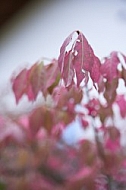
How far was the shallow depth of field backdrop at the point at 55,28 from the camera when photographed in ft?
6.93

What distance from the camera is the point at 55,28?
2.30 meters

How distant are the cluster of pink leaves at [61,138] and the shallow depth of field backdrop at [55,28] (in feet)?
2.84

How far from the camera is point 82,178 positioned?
3.35 ft

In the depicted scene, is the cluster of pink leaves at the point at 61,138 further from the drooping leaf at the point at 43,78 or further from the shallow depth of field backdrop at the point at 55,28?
the shallow depth of field backdrop at the point at 55,28

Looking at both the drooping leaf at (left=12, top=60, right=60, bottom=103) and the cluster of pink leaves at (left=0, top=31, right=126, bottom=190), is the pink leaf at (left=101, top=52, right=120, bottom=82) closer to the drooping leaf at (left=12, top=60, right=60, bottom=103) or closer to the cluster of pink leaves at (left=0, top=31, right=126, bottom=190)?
the cluster of pink leaves at (left=0, top=31, right=126, bottom=190)

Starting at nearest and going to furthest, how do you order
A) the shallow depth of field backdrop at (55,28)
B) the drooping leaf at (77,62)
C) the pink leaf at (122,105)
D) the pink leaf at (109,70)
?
the drooping leaf at (77,62), the pink leaf at (109,70), the pink leaf at (122,105), the shallow depth of field backdrop at (55,28)

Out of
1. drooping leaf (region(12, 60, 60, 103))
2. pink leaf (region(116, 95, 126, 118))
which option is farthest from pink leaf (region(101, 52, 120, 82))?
pink leaf (region(116, 95, 126, 118))

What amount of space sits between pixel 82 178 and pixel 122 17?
121cm

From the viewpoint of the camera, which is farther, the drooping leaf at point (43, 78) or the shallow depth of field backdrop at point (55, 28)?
the shallow depth of field backdrop at point (55, 28)

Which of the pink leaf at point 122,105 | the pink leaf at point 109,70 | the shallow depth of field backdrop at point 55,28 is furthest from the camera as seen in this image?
the shallow depth of field backdrop at point 55,28

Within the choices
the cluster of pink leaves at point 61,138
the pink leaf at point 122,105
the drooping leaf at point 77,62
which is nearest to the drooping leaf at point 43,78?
the cluster of pink leaves at point 61,138

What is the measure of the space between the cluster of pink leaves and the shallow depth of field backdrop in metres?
0.87

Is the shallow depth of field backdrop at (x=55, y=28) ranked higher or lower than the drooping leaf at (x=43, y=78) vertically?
higher

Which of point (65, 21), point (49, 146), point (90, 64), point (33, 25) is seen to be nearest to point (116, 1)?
point (65, 21)
